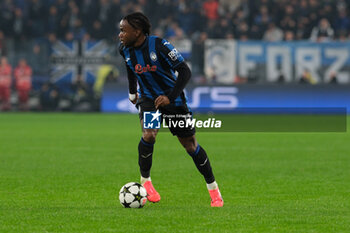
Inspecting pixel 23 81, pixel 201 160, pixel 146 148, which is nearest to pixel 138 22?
pixel 146 148

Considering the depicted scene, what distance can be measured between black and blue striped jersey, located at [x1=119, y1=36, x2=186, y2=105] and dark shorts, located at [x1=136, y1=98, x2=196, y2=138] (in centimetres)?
6

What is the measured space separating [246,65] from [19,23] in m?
10.5

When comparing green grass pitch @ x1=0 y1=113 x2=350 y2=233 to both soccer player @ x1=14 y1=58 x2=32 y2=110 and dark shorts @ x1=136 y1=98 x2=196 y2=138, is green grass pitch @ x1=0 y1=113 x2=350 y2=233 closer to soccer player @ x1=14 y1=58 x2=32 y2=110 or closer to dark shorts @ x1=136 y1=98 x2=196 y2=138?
dark shorts @ x1=136 y1=98 x2=196 y2=138

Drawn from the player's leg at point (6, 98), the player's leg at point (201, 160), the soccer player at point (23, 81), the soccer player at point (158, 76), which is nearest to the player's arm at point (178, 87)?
the soccer player at point (158, 76)

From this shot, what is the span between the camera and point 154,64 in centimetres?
667

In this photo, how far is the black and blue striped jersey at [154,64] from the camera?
21.6ft

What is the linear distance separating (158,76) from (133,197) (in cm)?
124

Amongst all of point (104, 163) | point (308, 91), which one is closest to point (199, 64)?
point (308, 91)

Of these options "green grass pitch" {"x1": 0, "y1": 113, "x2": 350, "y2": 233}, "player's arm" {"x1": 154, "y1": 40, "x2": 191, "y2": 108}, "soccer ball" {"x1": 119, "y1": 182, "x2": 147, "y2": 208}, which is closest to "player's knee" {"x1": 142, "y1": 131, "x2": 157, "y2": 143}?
"player's arm" {"x1": 154, "y1": 40, "x2": 191, "y2": 108}

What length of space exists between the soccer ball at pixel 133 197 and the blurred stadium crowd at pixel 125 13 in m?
18.3

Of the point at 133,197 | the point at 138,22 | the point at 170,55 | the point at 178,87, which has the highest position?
the point at 138,22

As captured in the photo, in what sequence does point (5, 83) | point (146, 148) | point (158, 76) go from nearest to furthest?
point (158, 76) < point (146, 148) < point (5, 83)

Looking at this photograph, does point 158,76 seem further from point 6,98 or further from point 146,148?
point 6,98

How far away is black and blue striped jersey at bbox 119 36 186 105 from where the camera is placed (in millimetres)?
6578
